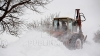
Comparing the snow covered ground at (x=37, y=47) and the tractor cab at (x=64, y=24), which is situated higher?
the tractor cab at (x=64, y=24)

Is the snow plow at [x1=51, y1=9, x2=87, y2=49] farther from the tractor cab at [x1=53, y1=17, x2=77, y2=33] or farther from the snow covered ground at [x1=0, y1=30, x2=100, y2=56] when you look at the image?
the snow covered ground at [x1=0, y1=30, x2=100, y2=56]

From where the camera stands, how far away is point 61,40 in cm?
784

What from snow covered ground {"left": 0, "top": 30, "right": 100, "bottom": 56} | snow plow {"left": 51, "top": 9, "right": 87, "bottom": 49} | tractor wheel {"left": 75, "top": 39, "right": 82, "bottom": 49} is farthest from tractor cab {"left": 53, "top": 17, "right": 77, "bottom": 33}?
snow covered ground {"left": 0, "top": 30, "right": 100, "bottom": 56}

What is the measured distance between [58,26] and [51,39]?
1425mm

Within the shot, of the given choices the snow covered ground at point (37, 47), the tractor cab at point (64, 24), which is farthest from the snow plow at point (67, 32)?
the snow covered ground at point (37, 47)

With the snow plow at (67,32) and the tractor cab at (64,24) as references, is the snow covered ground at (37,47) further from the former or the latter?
the tractor cab at (64,24)

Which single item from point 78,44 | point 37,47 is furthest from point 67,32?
point 37,47

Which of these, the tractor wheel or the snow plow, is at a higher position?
the snow plow

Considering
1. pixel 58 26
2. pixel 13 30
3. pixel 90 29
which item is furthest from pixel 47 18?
pixel 58 26

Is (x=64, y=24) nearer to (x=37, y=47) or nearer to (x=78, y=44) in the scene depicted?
(x=78, y=44)

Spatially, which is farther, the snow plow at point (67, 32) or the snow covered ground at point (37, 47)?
the snow plow at point (67, 32)

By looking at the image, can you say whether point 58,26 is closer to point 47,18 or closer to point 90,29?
point 90,29

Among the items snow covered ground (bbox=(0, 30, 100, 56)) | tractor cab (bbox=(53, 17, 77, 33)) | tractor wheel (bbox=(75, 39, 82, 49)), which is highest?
tractor cab (bbox=(53, 17, 77, 33))

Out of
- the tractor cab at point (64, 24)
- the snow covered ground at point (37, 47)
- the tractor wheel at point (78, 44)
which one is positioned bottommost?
the tractor wheel at point (78, 44)
